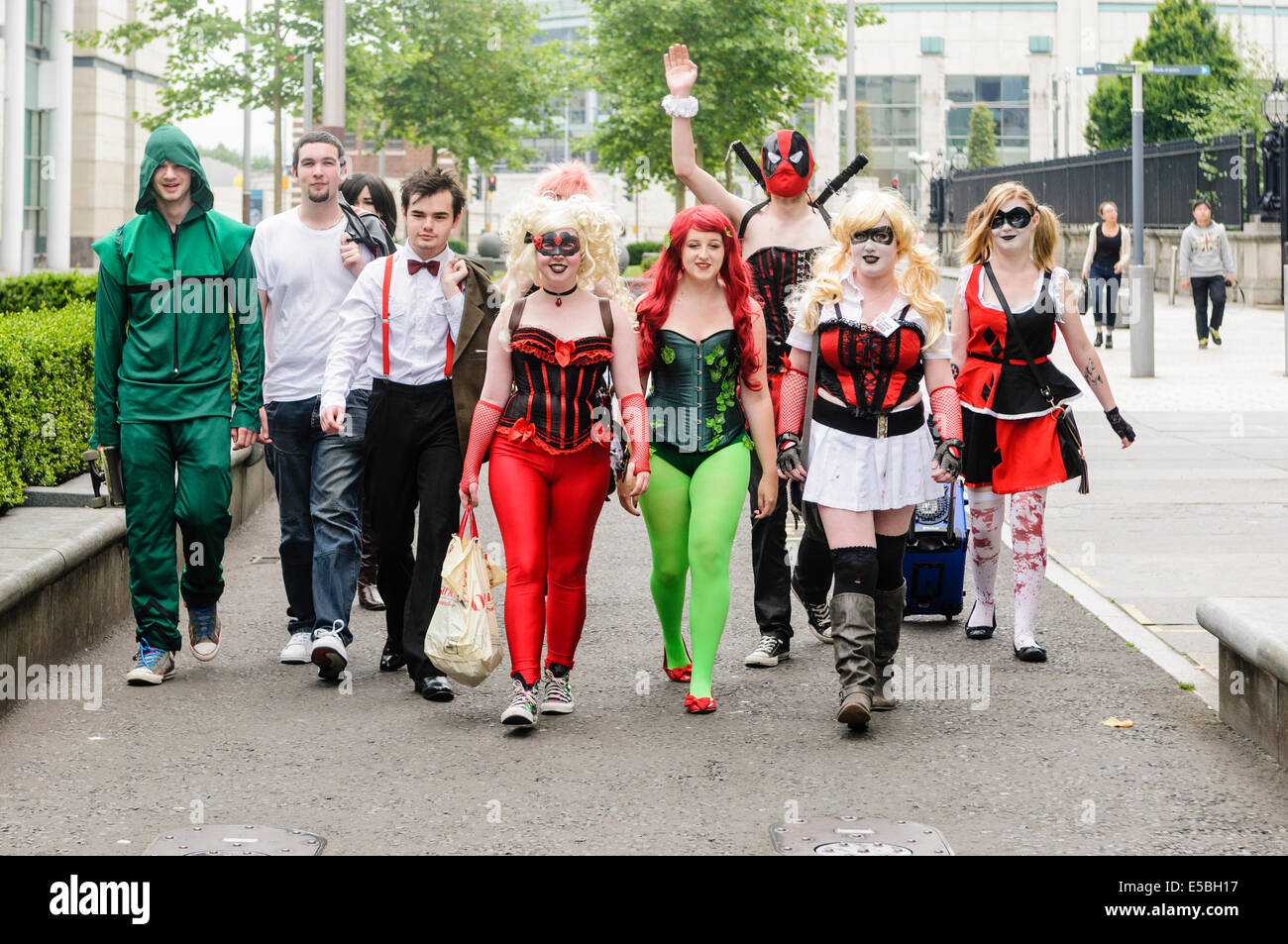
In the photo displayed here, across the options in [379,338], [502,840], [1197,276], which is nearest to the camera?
[502,840]

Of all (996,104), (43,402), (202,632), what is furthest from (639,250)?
(202,632)

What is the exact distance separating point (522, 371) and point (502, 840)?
1921mm

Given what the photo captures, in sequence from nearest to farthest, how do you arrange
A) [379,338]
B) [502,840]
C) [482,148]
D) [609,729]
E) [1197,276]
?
[502,840]
[609,729]
[379,338]
[1197,276]
[482,148]

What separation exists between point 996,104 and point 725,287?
81797 mm

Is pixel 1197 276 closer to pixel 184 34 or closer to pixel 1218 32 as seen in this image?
pixel 184 34

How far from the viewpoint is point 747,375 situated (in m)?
6.43

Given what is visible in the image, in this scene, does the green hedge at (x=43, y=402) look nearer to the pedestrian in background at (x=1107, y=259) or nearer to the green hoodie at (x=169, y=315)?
the green hoodie at (x=169, y=315)

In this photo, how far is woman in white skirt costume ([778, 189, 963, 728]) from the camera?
20.4 feet

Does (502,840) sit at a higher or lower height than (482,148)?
lower

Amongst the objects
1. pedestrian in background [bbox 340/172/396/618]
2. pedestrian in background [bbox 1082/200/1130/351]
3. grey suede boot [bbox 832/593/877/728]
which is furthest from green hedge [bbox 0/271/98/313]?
pedestrian in background [bbox 1082/200/1130/351]

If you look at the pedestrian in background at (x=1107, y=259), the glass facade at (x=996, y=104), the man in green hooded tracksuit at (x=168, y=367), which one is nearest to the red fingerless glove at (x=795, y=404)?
the man in green hooded tracksuit at (x=168, y=367)

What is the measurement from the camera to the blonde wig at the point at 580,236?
6195 millimetres

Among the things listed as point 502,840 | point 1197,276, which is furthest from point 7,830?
point 1197,276

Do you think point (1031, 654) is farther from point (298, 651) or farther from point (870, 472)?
point (298, 651)
